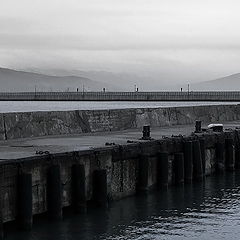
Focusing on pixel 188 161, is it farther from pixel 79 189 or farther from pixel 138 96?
pixel 138 96

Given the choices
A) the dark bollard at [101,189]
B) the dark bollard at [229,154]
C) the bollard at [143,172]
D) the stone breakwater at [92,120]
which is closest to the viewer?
the dark bollard at [101,189]

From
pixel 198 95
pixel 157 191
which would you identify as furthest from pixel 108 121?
pixel 198 95

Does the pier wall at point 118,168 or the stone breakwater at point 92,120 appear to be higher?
the stone breakwater at point 92,120

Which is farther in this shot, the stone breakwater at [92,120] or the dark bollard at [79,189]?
the stone breakwater at [92,120]

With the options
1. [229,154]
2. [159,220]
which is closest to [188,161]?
[229,154]

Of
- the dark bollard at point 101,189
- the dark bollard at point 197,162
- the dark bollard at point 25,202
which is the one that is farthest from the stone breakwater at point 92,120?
the dark bollard at point 25,202

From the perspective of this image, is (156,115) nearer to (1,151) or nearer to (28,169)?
(1,151)

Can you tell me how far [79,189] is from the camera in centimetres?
2202

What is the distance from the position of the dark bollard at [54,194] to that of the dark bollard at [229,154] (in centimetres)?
1504

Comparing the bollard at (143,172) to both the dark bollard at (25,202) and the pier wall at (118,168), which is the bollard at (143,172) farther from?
the dark bollard at (25,202)

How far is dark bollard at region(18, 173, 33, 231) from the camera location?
1956cm

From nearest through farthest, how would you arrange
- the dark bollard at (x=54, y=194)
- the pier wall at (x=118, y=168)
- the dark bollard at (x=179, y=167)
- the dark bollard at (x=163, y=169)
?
the pier wall at (x=118, y=168) → the dark bollard at (x=54, y=194) → the dark bollard at (x=163, y=169) → the dark bollard at (x=179, y=167)

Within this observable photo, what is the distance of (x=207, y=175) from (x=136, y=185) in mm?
7116

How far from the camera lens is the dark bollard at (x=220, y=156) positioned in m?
33.4
